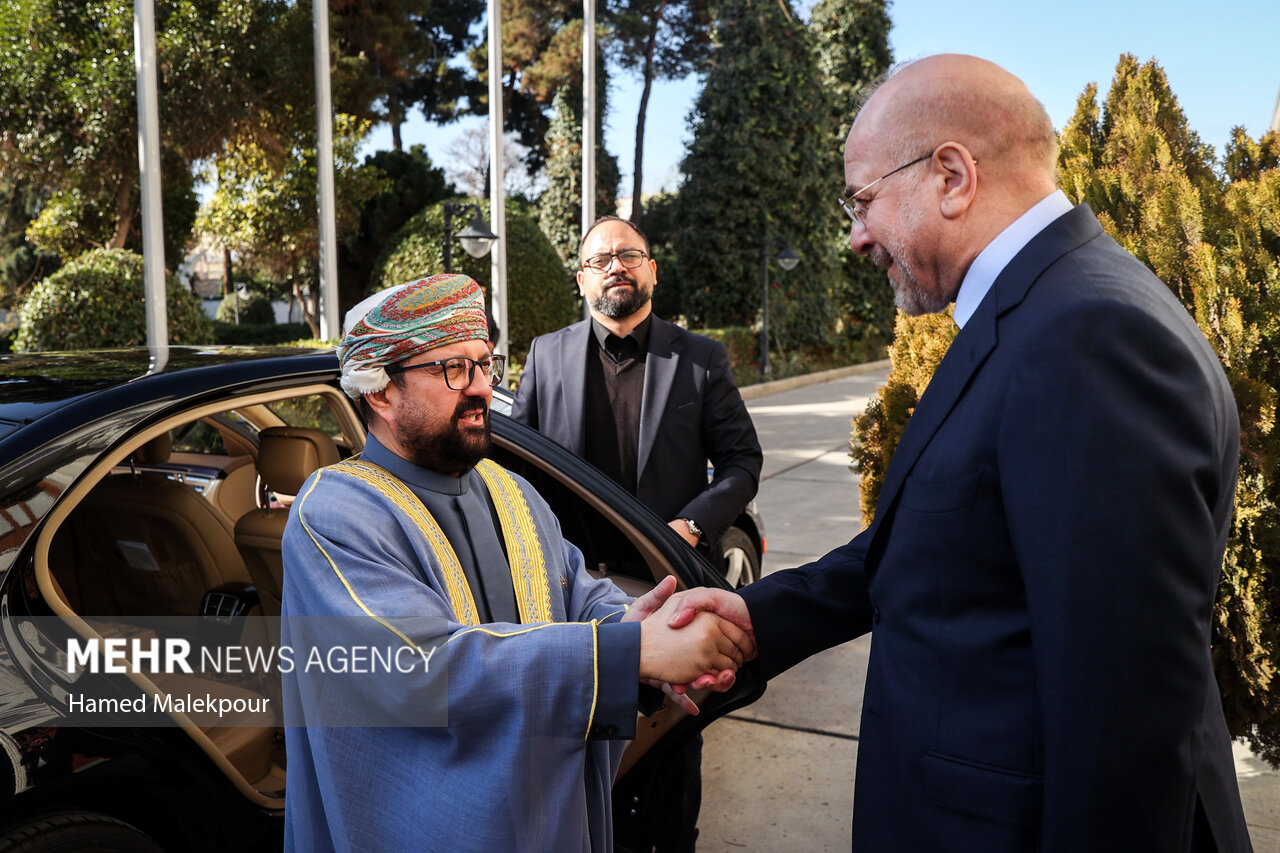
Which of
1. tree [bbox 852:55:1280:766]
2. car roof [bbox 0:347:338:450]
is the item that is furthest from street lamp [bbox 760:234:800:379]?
car roof [bbox 0:347:338:450]

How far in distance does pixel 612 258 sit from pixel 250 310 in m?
36.9

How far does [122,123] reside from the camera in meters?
13.5

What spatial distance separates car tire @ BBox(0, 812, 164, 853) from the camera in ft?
5.98

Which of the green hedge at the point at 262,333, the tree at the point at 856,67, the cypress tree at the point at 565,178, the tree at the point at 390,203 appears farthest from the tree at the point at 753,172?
the green hedge at the point at 262,333

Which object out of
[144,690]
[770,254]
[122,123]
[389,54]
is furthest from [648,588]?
[389,54]

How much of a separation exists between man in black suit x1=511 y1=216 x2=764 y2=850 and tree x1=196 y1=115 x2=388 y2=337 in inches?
614

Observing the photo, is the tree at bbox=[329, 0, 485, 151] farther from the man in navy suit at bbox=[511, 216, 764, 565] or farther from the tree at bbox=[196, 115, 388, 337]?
the man in navy suit at bbox=[511, 216, 764, 565]

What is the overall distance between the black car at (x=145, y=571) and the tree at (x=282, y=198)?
15819 mm

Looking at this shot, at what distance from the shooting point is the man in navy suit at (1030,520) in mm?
1254

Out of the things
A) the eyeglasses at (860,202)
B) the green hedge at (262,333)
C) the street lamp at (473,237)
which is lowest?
the eyeglasses at (860,202)

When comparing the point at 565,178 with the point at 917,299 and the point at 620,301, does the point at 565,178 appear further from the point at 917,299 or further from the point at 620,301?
the point at 917,299

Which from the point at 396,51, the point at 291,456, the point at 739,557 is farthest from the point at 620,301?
the point at 396,51

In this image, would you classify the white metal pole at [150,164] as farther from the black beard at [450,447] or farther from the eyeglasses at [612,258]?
the black beard at [450,447]

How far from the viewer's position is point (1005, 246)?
1.58 m
